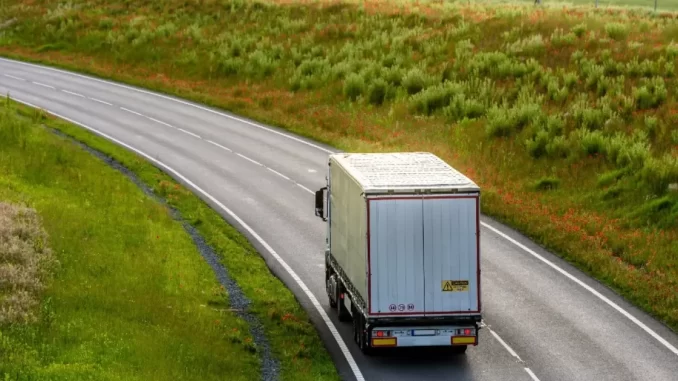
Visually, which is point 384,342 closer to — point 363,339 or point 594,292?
point 363,339

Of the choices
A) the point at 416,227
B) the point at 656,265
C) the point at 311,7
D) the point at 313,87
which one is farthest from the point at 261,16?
the point at 416,227

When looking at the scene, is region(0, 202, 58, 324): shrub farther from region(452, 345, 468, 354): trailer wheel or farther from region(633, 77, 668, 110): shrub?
region(633, 77, 668, 110): shrub

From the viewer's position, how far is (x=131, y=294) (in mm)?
23031

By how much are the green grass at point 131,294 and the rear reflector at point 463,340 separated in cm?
253

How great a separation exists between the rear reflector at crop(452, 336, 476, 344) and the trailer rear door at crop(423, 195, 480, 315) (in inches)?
22.1

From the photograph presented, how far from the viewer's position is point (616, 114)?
39000mm

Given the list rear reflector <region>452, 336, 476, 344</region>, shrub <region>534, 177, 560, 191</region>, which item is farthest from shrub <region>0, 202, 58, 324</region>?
shrub <region>534, 177, 560, 191</region>

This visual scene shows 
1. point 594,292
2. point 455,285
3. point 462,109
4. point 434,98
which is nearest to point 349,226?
point 455,285

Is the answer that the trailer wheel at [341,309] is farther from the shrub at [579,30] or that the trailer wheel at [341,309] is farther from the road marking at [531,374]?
the shrub at [579,30]

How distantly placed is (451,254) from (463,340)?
5.80ft

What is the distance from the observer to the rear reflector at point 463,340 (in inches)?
802

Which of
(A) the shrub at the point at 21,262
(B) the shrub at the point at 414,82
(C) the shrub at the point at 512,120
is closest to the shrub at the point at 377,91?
(B) the shrub at the point at 414,82

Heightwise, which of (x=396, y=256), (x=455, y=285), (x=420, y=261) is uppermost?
(x=396, y=256)

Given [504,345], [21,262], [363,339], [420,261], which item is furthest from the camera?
[21,262]
